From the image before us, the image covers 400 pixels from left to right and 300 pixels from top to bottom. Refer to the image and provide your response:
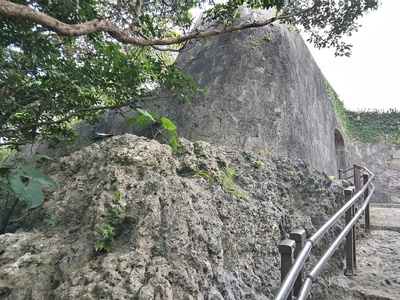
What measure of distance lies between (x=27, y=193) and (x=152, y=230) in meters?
0.99

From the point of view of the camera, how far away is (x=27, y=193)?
87.5 inches

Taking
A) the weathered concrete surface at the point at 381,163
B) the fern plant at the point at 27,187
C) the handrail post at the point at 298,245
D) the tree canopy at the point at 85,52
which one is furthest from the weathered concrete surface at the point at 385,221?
the weathered concrete surface at the point at 381,163

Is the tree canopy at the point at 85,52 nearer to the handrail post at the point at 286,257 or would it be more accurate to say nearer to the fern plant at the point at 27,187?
the fern plant at the point at 27,187

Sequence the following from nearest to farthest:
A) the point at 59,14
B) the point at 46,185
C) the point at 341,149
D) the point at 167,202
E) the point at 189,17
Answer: the point at 167,202 → the point at 46,185 → the point at 59,14 → the point at 189,17 → the point at 341,149

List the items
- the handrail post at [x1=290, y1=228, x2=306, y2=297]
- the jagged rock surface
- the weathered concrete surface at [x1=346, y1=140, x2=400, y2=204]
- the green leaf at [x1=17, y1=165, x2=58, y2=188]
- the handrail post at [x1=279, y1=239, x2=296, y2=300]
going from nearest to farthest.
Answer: the handrail post at [x1=279, y1=239, x2=296, y2=300]
the handrail post at [x1=290, y1=228, x2=306, y2=297]
the jagged rock surface
the green leaf at [x1=17, y1=165, x2=58, y2=188]
the weathered concrete surface at [x1=346, y1=140, x2=400, y2=204]

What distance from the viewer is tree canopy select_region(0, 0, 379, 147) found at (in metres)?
2.25

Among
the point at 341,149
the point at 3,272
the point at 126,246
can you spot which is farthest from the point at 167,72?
the point at 341,149

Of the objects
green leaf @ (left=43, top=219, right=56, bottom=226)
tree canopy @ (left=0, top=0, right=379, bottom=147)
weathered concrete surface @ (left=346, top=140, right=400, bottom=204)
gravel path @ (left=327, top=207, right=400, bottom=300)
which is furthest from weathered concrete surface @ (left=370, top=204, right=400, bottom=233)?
weathered concrete surface @ (left=346, top=140, right=400, bottom=204)

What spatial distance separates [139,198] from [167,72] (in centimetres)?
196

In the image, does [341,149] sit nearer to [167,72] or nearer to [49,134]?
[167,72]

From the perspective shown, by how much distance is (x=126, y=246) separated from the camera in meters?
1.92

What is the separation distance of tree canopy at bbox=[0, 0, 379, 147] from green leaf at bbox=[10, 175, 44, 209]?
668 millimetres

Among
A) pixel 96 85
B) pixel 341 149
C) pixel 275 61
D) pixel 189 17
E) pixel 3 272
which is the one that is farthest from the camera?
pixel 341 149

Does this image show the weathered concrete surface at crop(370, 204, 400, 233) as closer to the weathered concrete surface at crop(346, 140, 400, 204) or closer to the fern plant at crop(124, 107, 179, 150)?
the fern plant at crop(124, 107, 179, 150)
